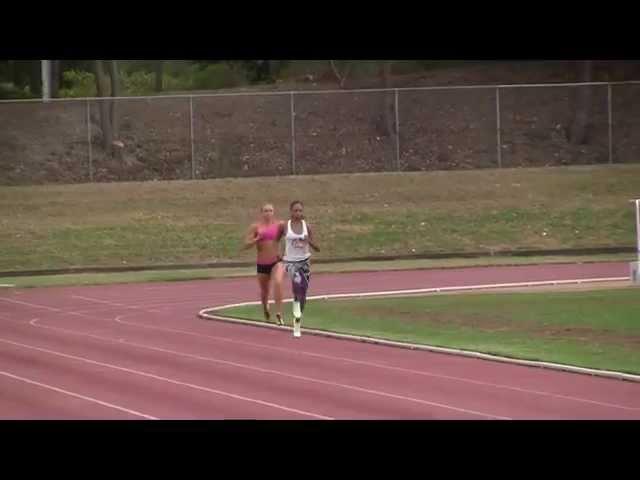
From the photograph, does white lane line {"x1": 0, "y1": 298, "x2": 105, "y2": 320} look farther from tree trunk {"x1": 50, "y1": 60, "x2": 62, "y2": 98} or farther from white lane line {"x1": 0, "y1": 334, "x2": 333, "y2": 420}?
tree trunk {"x1": 50, "y1": 60, "x2": 62, "y2": 98}

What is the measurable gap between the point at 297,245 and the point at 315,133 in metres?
30.0

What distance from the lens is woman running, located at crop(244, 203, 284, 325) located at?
73.7 feet

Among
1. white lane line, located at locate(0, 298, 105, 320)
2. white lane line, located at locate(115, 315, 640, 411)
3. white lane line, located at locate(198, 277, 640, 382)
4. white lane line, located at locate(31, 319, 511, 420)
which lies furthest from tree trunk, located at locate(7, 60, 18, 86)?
white lane line, located at locate(31, 319, 511, 420)

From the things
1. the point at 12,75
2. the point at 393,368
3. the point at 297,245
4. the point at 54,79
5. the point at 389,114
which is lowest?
the point at 393,368

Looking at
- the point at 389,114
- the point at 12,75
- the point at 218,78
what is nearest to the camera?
the point at 389,114

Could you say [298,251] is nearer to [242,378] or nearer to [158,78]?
[242,378]

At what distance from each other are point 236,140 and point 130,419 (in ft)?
122

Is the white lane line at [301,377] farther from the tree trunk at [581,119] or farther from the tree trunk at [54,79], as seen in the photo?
the tree trunk at [54,79]

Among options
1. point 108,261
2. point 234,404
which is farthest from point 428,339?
point 108,261

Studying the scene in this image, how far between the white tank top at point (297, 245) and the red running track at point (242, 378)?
3.91ft

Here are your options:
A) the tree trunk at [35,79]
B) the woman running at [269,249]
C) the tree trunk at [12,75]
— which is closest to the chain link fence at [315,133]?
the tree trunk at [35,79]

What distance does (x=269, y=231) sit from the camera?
2248cm

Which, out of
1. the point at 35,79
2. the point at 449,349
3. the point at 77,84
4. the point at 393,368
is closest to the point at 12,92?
the point at 35,79

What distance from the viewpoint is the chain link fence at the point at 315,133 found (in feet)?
160
